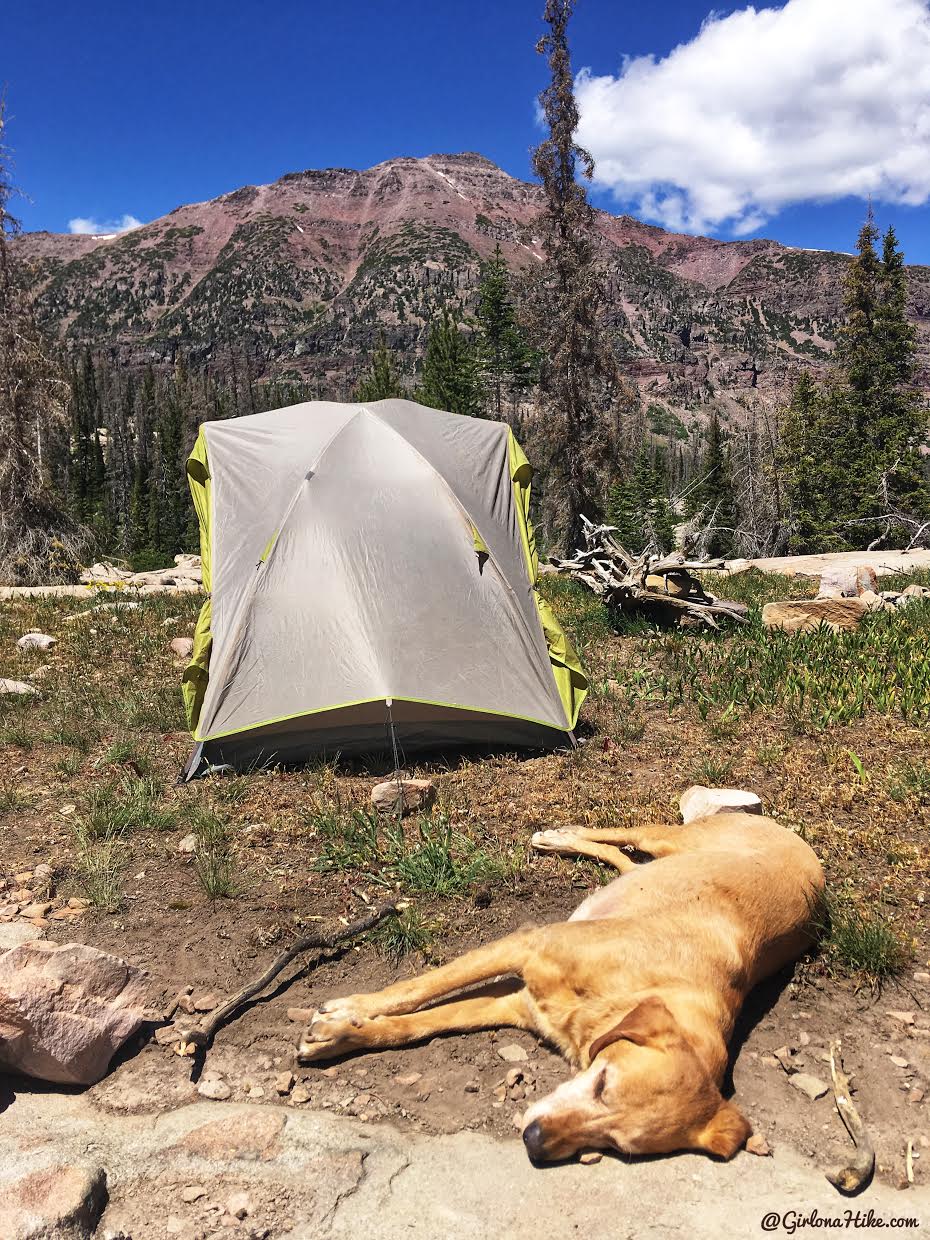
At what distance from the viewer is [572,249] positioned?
2377cm

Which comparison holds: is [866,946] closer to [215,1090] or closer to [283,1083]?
[283,1083]

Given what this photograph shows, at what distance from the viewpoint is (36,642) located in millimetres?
10062

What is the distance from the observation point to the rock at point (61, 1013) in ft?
9.43

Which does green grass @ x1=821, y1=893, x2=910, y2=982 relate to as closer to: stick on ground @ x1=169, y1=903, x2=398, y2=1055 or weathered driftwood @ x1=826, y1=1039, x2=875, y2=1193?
weathered driftwood @ x1=826, y1=1039, x2=875, y2=1193

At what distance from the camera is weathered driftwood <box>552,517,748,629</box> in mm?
9430

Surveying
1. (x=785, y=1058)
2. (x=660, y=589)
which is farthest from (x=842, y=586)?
(x=785, y=1058)

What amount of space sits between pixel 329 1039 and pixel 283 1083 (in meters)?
0.23

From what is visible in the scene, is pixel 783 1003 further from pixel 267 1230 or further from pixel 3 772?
pixel 3 772

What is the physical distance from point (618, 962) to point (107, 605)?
38.5 feet

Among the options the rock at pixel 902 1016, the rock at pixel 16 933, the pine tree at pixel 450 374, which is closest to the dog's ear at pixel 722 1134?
the rock at pixel 902 1016

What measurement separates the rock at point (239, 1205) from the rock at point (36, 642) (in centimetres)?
892

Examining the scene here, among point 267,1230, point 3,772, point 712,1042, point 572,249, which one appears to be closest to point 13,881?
point 3,772

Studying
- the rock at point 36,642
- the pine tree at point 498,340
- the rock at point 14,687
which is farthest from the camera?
the pine tree at point 498,340

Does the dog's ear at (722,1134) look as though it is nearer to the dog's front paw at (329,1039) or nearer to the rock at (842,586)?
the dog's front paw at (329,1039)
